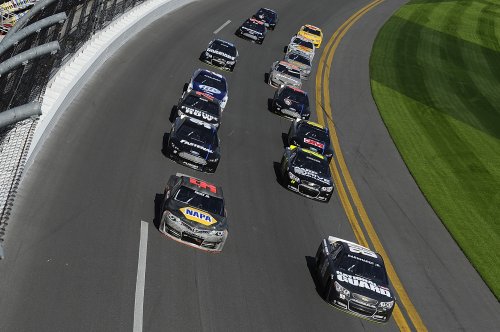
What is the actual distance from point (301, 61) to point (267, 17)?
31.3 feet

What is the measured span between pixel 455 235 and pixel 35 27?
18.9m

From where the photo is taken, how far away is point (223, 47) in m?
37.4

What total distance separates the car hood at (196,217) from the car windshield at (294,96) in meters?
14.6

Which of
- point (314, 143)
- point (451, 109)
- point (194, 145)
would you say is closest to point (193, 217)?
point (194, 145)

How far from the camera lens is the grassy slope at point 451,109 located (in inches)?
1141

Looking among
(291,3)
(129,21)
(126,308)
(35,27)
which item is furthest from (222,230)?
(291,3)

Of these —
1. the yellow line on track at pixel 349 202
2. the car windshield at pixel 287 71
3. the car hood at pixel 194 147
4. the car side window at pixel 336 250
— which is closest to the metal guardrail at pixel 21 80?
the car hood at pixel 194 147

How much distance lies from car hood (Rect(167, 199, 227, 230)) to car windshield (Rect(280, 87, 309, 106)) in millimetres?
14593

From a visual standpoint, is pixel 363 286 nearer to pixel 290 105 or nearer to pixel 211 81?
pixel 211 81

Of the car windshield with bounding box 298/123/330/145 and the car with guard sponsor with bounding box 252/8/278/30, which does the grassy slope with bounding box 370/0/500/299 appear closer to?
the car windshield with bounding box 298/123/330/145

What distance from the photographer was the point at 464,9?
71.0 meters

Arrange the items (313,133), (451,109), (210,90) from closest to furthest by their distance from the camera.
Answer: (313,133) < (210,90) < (451,109)

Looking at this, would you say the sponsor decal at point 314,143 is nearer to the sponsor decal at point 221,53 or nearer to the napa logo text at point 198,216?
the sponsor decal at point 221,53

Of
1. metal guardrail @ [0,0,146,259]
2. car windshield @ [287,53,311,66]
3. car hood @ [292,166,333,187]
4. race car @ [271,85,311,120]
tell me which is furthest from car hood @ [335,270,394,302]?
car windshield @ [287,53,311,66]
